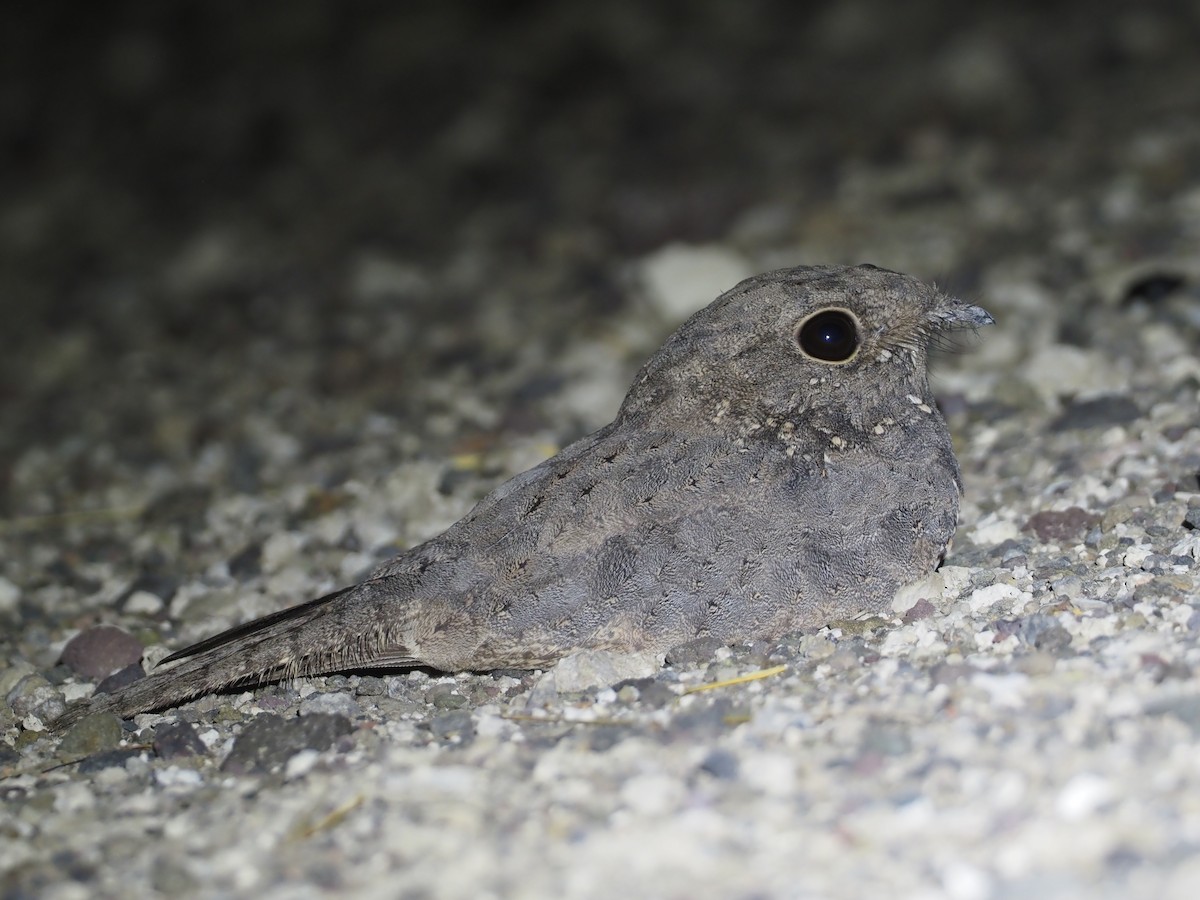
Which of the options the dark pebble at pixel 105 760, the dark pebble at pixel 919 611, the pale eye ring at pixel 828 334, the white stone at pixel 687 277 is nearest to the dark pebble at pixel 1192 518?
the dark pebble at pixel 919 611

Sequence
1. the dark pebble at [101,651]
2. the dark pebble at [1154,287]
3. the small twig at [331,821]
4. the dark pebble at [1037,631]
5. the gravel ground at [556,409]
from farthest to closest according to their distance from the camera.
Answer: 1. the dark pebble at [1154,287]
2. the dark pebble at [101,651]
3. the dark pebble at [1037,631]
4. the small twig at [331,821]
5. the gravel ground at [556,409]

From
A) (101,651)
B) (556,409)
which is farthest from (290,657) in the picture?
(556,409)

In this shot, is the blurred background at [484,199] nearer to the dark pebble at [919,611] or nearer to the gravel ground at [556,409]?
the gravel ground at [556,409]

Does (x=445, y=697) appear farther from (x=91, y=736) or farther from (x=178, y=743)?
(x=91, y=736)

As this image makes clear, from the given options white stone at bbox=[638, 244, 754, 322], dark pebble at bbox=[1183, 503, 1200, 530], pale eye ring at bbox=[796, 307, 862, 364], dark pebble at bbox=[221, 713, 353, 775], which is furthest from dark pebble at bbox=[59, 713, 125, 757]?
white stone at bbox=[638, 244, 754, 322]

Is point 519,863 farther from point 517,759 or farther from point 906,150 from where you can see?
point 906,150


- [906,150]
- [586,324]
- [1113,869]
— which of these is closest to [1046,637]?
[1113,869]

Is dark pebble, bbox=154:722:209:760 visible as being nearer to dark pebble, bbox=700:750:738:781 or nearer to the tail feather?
the tail feather
